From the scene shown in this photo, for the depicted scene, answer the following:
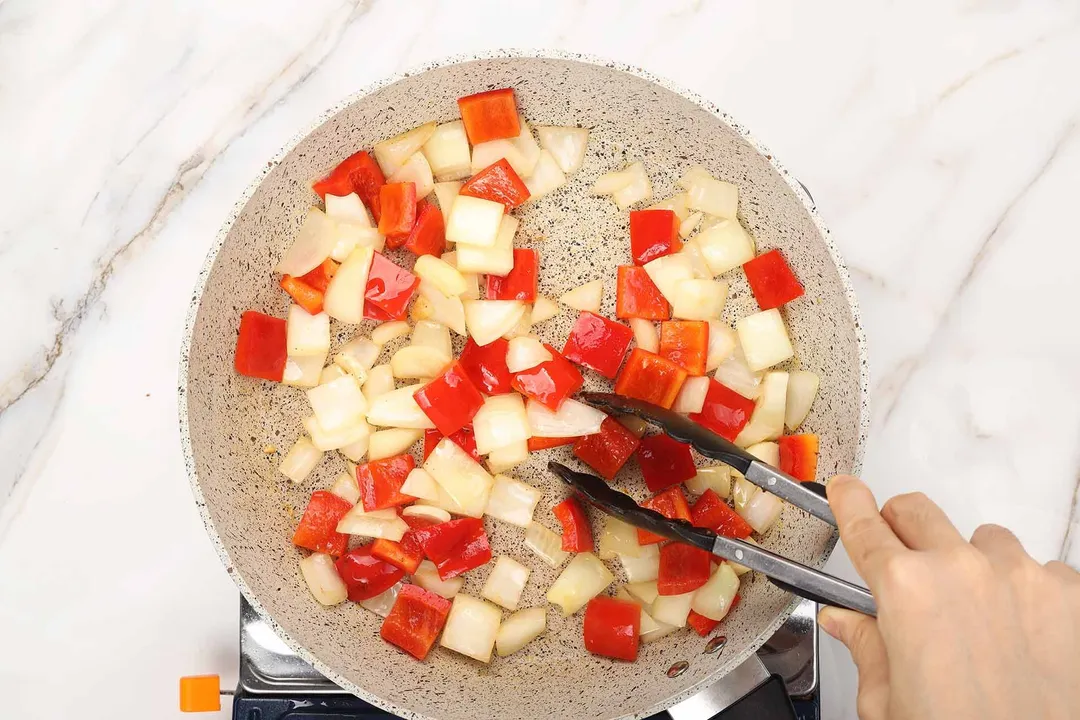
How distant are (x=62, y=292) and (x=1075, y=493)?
1686 millimetres

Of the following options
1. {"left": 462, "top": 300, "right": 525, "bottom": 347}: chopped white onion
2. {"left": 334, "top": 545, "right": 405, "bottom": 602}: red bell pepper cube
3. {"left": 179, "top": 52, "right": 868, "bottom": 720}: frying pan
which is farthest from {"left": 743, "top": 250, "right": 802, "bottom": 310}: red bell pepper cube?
{"left": 334, "top": 545, "right": 405, "bottom": 602}: red bell pepper cube

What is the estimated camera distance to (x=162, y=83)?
4.33 ft

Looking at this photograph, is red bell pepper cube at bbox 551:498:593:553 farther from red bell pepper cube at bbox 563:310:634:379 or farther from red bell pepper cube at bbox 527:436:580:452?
red bell pepper cube at bbox 563:310:634:379

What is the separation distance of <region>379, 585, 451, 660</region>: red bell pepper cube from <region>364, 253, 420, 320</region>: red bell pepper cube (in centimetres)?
40

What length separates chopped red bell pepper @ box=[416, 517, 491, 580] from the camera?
1135 mm

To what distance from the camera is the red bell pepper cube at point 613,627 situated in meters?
1.13

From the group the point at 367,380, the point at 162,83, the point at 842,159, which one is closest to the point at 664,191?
the point at 842,159

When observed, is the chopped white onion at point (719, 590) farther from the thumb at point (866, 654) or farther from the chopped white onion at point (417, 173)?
the chopped white onion at point (417, 173)

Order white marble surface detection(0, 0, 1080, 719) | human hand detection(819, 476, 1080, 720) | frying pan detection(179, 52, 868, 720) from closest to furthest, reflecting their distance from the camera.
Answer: human hand detection(819, 476, 1080, 720) < frying pan detection(179, 52, 868, 720) < white marble surface detection(0, 0, 1080, 719)

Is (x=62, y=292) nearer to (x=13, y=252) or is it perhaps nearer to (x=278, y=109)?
(x=13, y=252)

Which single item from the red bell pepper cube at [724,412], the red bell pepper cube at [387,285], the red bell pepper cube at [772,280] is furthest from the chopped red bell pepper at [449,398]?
the red bell pepper cube at [772,280]

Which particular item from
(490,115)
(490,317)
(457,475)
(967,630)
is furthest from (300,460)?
(967,630)

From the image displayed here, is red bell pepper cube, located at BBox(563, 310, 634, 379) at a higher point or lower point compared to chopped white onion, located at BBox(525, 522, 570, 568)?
higher

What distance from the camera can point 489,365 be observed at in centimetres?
117
